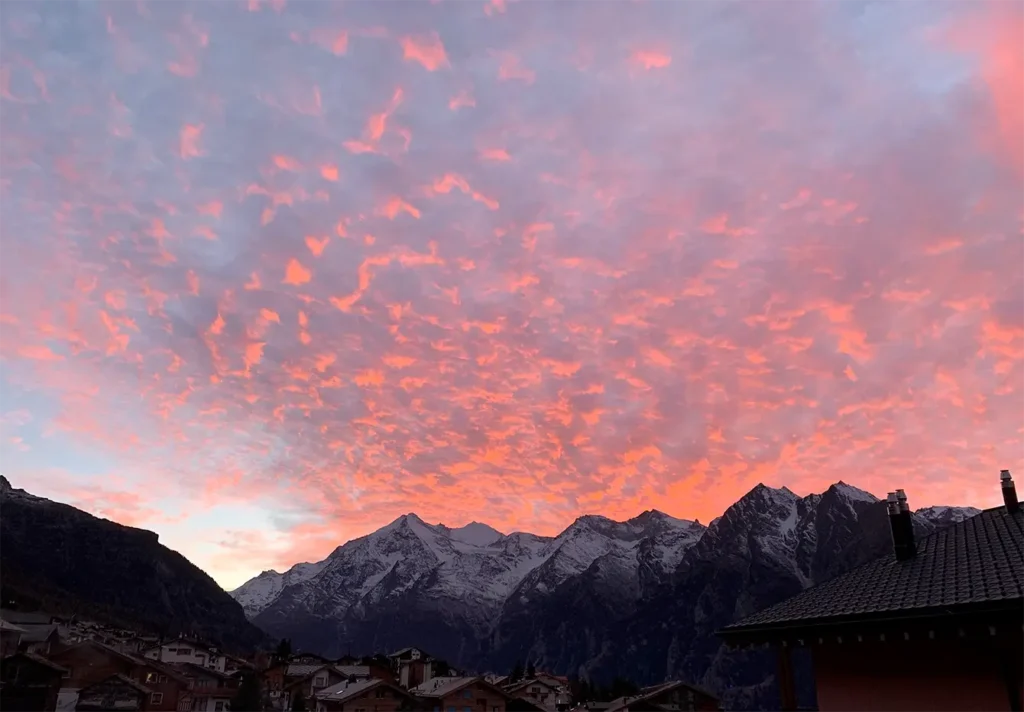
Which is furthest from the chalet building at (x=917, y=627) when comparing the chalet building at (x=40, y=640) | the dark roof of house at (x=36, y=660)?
the chalet building at (x=40, y=640)

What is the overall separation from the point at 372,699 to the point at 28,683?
30916mm

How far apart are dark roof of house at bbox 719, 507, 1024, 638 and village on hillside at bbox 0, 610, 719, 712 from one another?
217ft

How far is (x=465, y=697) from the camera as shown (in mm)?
75812

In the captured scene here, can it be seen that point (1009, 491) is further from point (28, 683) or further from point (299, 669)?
point (299, 669)

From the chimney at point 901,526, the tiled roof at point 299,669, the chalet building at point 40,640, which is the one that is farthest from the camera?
the tiled roof at point 299,669

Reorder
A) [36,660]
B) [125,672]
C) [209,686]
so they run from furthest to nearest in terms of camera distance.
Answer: [209,686] → [125,672] → [36,660]

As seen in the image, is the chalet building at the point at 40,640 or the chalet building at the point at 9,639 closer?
the chalet building at the point at 9,639

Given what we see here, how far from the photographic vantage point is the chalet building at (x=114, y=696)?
221 ft

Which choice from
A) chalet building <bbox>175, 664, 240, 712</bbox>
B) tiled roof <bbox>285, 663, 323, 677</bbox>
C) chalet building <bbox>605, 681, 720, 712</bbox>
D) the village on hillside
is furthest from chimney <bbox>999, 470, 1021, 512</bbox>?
tiled roof <bbox>285, 663, 323, 677</bbox>

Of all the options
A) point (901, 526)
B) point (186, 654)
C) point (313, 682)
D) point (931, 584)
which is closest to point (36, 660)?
point (186, 654)

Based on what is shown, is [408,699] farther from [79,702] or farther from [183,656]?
[183,656]

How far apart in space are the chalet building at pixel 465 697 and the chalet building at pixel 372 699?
92.4 inches

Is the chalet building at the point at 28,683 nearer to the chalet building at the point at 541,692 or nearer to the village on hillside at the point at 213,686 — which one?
the village on hillside at the point at 213,686

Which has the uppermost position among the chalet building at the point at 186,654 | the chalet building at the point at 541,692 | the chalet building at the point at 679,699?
the chalet building at the point at 186,654
